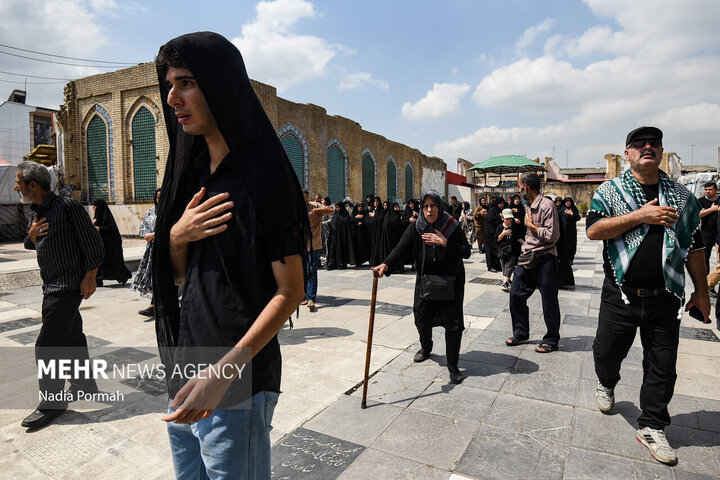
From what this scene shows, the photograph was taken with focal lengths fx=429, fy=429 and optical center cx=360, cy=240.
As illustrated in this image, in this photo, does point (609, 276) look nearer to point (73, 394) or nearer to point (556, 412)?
point (556, 412)

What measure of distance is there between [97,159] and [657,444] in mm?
20790

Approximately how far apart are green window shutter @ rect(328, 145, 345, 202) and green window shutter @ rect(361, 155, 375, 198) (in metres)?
2.35

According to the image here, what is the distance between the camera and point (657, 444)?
2605 mm

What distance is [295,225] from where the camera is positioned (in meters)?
1.22

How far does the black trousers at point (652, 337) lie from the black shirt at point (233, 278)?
257cm

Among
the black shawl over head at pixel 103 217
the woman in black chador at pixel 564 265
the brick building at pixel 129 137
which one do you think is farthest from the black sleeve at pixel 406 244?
the brick building at pixel 129 137

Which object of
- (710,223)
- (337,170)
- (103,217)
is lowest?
(710,223)

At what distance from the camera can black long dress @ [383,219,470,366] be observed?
3.84 metres

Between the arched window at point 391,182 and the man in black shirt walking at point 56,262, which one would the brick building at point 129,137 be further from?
the man in black shirt walking at point 56,262

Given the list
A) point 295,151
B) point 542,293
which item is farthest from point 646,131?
point 295,151

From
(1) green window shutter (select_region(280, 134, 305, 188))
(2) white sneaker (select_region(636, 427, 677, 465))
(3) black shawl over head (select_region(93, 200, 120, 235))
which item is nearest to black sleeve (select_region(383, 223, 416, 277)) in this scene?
(2) white sneaker (select_region(636, 427, 677, 465))

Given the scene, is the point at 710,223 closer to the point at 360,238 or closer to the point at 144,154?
the point at 360,238

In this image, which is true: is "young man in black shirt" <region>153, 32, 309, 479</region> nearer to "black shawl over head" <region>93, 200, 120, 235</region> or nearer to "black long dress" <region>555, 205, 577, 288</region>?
"black long dress" <region>555, 205, 577, 288</region>

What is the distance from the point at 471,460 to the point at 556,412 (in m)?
0.97
